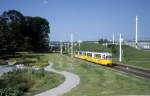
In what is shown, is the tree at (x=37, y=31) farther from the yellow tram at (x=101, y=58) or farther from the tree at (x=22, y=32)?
the yellow tram at (x=101, y=58)

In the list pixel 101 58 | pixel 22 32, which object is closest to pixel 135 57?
pixel 101 58

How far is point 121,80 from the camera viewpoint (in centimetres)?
2966

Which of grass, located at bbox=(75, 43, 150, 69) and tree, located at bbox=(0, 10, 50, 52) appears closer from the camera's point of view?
grass, located at bbox=(75, 43, 150, 69)

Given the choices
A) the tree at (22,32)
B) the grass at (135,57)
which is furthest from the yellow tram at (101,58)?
the tree at (22,32)

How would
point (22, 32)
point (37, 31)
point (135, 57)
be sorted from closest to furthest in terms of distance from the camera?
point (135, 57) < point (22, 32) < point (37, 31)

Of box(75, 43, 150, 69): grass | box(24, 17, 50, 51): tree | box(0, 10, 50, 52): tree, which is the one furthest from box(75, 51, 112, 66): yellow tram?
box(24, 17, 50, 51): tree

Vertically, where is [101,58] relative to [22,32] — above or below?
below

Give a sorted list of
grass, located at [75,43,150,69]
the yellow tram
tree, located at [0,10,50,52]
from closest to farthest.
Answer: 1. the yellow tram
2. grass, located at [75,43,150,69]
3. tree, located at [0,10,50,52]

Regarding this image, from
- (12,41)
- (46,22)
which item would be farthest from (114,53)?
(46,22)

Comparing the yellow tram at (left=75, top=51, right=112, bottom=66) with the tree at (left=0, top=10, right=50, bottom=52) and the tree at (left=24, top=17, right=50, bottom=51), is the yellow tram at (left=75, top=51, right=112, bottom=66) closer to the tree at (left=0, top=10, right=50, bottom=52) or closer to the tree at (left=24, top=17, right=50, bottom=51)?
the tree at (left=0, top=10, right=50, bottom=52)

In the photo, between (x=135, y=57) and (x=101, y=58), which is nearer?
(x=101, y=58)

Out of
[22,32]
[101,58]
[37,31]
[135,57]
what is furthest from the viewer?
[37,31]

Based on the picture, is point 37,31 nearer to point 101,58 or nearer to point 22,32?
point 22,32

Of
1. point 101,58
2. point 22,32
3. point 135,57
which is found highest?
point 22,32
